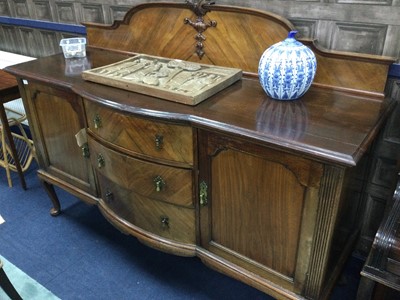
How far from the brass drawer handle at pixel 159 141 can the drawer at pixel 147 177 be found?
6 cm

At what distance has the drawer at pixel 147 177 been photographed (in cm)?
103

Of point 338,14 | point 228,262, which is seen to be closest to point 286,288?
point 228,262

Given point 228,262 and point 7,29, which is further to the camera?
point 7,29

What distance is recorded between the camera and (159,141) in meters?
0.99

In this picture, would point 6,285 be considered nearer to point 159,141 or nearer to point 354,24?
point 159,141

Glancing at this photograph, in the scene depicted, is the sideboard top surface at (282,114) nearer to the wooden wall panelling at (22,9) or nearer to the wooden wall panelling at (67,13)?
the wooden wall panelling at (67,13)

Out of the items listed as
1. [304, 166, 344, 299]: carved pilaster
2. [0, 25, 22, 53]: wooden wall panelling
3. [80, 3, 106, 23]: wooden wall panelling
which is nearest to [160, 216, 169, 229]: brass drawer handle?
[304, 166, 344, 299]: carved pilaster

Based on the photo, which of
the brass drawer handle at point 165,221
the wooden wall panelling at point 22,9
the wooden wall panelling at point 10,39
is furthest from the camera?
the wooden wall panelling at point 10,39

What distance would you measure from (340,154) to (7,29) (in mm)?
2164

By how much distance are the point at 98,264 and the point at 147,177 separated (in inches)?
24.0

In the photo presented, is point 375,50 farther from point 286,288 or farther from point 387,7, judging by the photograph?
point 286,288

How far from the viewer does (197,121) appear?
91cm

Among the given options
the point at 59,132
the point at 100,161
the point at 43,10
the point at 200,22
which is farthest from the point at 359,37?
the point at 43,10

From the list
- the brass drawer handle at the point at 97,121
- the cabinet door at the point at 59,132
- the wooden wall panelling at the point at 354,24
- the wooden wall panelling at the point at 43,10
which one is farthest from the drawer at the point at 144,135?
the wooden wall panelling at the point at 43,10
